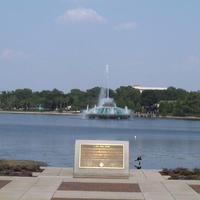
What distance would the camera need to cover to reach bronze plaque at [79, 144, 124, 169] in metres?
25.0

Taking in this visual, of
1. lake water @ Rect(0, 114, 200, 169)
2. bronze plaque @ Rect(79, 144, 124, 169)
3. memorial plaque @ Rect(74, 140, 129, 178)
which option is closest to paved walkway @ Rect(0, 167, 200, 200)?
memorial plaque @ Rect(74, 140, 129, 178)

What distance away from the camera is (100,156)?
25.1 meters

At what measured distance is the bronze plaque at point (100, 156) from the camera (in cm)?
2503

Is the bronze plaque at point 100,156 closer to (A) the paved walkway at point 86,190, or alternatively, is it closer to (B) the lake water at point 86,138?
(A) the paved walkway at point 86,190

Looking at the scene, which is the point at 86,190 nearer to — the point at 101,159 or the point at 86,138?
the point at 101,159

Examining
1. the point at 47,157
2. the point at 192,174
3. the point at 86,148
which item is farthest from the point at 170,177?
the point at 47,157

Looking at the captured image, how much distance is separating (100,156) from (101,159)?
0.12 m

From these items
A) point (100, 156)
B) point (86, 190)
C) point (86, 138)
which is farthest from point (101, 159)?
point (86, 138)

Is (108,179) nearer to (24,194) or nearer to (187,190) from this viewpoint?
(187,190)

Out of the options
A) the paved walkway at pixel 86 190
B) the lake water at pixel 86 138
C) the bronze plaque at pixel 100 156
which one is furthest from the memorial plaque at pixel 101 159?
the lake water at pixel 86 138

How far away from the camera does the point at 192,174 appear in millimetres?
26688

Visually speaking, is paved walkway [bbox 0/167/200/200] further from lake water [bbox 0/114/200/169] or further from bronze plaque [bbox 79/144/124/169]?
lake water [bbox 0/114/200/169]

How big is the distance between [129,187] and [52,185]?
2484 millimetres

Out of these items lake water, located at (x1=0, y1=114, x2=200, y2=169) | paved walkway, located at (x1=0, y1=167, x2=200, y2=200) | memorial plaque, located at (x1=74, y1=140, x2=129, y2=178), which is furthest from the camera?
lake water, located at (x1=0, y1=114, x2=200, y2=169)
